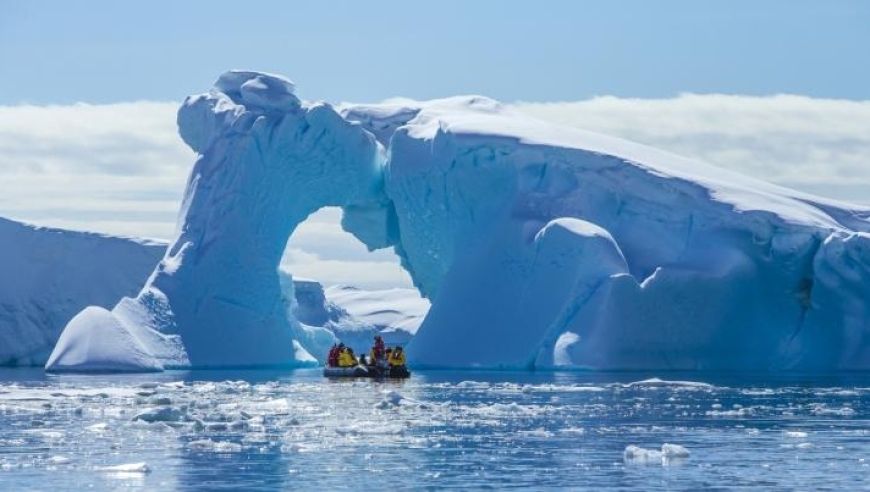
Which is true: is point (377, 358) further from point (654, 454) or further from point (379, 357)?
point (654, 454)

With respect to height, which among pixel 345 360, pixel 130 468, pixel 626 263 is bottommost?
pixel 130 468

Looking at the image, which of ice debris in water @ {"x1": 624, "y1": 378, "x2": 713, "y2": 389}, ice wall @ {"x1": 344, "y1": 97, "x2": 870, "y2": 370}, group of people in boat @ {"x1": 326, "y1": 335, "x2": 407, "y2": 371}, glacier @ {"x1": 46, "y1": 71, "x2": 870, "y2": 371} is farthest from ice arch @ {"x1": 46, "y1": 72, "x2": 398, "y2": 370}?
ice debris in water @ {"x1": 624, "y1": 378, "x2": 713, "y2": 389}

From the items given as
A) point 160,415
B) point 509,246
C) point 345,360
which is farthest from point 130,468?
point 509,246

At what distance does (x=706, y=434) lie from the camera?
15.8 meters

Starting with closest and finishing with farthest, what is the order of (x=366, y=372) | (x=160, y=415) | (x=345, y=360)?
(x=160, y=415)
(x=366, y=372)
(x=345, y=360)

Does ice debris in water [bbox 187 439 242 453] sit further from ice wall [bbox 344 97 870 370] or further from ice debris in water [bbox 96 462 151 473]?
ice wall [bbox 344 97 870 370]

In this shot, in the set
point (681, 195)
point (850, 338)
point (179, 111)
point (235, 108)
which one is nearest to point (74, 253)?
point (179, 111)

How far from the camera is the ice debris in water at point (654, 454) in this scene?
1316cm

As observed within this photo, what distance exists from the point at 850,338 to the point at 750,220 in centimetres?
291

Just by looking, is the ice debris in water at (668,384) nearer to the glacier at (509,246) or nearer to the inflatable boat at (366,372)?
the glacier at (509,246)

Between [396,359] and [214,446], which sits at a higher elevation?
[396,359]

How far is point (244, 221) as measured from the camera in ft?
109

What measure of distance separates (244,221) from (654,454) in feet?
68.5

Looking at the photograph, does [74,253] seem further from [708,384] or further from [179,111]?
[708,384]
